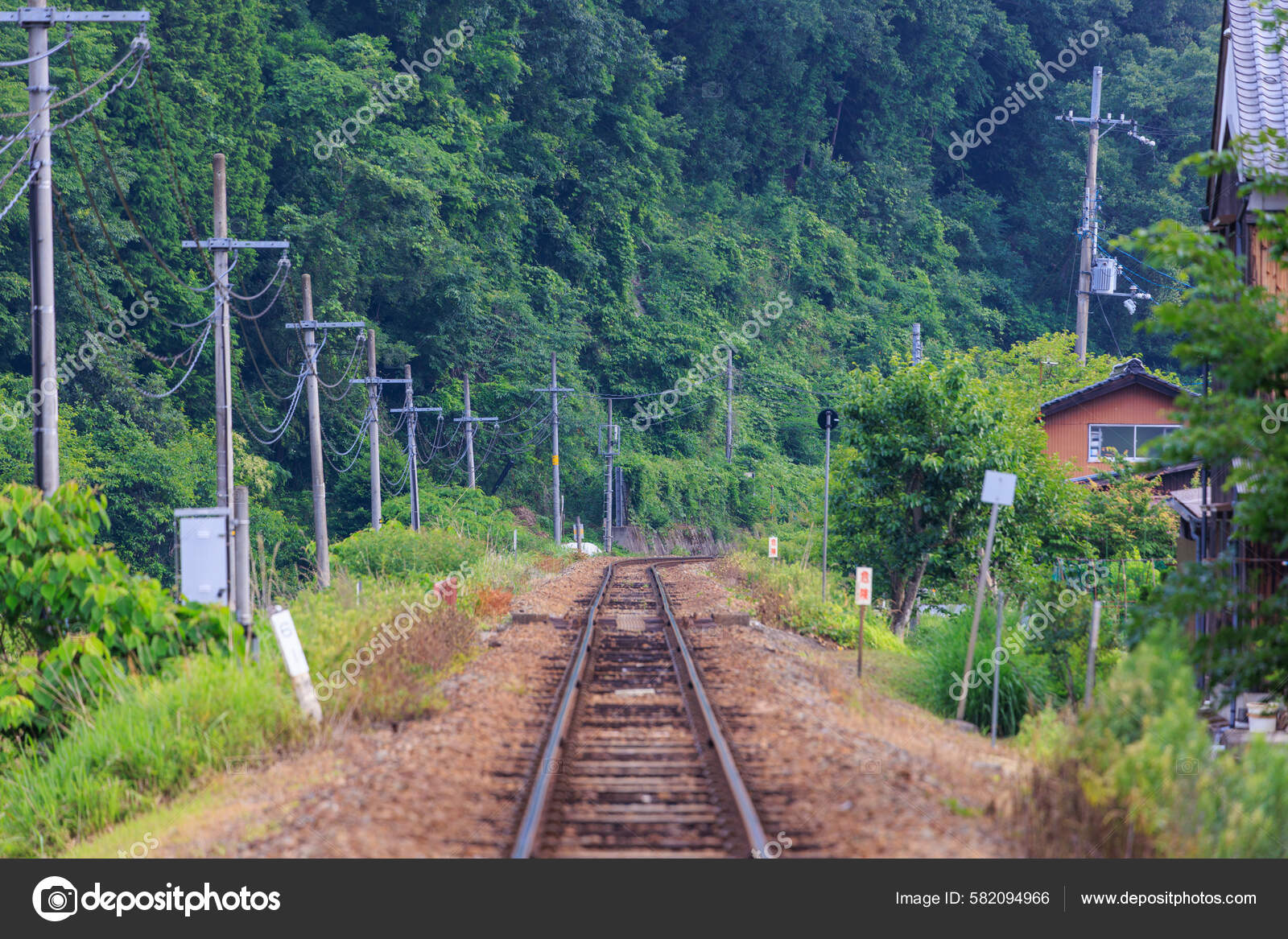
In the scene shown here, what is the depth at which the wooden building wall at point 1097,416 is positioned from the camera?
37500 mm

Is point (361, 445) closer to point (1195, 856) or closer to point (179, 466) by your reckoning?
point (179, 466)

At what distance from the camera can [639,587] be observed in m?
29.0

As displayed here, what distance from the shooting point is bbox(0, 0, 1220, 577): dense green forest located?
4684cm

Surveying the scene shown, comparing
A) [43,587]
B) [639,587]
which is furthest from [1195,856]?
[639,587]

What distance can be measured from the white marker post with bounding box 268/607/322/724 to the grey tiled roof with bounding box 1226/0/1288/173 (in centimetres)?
1171

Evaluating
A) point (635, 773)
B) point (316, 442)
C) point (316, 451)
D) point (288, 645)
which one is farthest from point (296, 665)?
point (316, 442)

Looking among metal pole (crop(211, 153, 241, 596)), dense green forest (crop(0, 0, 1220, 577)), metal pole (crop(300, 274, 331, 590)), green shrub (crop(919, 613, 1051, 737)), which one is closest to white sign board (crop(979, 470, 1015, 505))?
green shrub (crop(919, 613, 1051, 737))

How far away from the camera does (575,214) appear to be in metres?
66.7

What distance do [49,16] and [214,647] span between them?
8.13 m

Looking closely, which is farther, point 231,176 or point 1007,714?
point 231,176

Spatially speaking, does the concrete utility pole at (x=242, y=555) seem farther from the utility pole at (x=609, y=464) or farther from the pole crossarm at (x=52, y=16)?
the utility pole at (x=609, y=464)

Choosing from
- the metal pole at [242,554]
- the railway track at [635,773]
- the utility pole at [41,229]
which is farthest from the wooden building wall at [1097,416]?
the utility pole at [41,229]

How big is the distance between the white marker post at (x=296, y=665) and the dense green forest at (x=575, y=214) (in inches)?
1010

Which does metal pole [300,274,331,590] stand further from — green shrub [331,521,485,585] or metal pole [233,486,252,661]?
metal pole [233,486,252,661]
